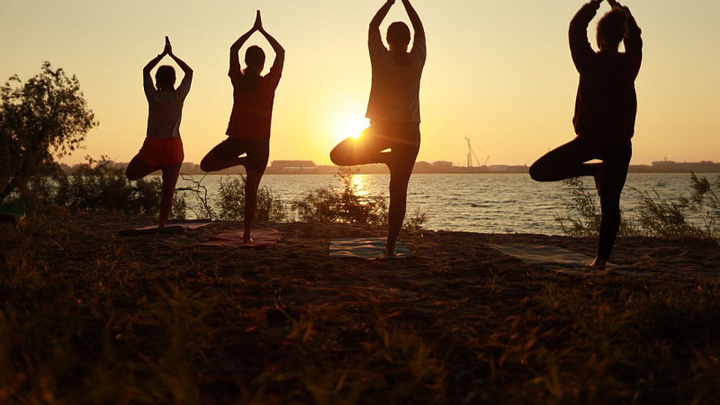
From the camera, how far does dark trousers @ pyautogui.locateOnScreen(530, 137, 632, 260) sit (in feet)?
15.9

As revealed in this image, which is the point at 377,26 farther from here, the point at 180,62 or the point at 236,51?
→ the point at 180,62

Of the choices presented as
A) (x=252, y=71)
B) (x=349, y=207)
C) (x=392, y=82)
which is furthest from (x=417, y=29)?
(x=349, y=207)

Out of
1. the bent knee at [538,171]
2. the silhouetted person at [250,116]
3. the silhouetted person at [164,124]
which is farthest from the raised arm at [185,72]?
the bent knee at [538,171]

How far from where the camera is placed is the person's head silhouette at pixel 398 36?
5.27 metres

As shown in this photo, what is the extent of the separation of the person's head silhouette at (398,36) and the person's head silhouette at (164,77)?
3.15 m

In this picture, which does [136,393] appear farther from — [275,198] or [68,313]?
[275,198]

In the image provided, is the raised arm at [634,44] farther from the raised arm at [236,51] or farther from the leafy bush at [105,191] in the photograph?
the leafy bush at [105,191]

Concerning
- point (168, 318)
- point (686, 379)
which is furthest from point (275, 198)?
point (686, 379)

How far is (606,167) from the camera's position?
4930 mm

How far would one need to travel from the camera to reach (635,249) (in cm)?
691

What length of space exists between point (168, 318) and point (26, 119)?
1433 centimetres

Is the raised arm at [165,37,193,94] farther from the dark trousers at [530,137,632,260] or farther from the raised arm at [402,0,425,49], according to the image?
the dark trousers at [530,137,632,260]

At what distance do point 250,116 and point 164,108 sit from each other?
1.43 m

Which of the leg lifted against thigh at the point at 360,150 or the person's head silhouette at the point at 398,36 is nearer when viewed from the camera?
the person's head silhouette at the point at 398,36
